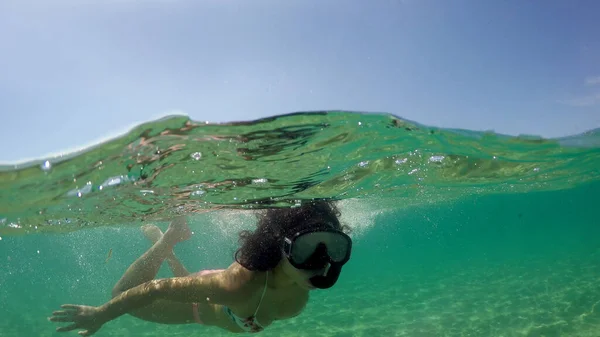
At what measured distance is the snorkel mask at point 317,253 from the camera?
571cm

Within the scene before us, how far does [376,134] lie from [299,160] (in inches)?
90.6

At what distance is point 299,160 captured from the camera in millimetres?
10430

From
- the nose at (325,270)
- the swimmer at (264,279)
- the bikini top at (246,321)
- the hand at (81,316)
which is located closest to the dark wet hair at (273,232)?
the swimmer at (264,279)

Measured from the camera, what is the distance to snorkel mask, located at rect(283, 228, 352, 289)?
571 centimetres

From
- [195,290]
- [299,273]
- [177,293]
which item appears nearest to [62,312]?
[177,293]

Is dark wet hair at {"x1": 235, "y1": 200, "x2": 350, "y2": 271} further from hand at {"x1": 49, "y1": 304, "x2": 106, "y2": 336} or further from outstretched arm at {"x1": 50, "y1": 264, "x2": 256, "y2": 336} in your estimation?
hand at {"x1": 49, "y1": 304, "x2": 106, "y2": 336}

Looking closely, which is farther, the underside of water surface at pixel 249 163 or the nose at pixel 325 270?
the underside of water surface at pixel 249 163

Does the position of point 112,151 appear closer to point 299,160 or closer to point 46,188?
point 46,188

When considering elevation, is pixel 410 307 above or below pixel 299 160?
below

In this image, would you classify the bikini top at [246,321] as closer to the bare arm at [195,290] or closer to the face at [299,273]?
the bare arm at [195,290]

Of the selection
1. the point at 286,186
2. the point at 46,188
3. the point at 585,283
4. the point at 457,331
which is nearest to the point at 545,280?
the point at 585,283

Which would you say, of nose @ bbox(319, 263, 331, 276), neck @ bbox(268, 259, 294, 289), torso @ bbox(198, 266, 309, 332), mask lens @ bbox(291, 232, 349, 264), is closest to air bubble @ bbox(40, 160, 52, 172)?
torso @ bbox(198, 266, 309, 332)

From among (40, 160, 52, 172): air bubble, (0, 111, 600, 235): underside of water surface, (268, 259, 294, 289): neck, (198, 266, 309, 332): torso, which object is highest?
(40, 160, 52, 172): air bubble

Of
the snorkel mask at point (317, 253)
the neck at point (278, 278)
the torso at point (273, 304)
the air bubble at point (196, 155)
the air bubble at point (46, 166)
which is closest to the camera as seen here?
the snorkel mask at point (317, 253)
